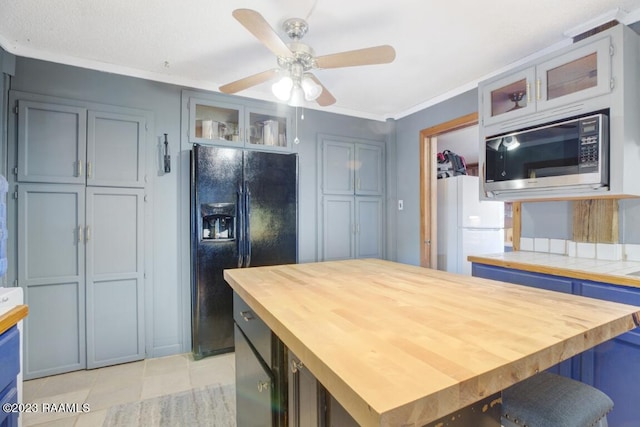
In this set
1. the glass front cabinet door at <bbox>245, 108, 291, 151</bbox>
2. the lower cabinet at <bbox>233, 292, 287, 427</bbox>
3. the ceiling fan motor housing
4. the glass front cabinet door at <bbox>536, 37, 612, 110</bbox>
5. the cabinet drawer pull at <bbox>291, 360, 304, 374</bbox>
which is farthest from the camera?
the glass front cabinet door at <bbox>245, 108, 291, 151</bbox>

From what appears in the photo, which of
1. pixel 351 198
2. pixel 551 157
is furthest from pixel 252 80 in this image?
pixel 551 157

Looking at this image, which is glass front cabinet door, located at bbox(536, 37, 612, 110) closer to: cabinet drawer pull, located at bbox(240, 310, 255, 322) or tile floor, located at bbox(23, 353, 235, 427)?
cabinet drawer pull, located at bbox(240, 310, 255, 322)

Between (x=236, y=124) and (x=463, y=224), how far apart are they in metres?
2.99

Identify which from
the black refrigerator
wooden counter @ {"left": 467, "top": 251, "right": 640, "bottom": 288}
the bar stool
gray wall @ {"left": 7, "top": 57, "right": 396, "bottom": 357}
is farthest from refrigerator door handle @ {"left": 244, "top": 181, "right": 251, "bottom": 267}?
the bar stool

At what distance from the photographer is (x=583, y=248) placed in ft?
7.13

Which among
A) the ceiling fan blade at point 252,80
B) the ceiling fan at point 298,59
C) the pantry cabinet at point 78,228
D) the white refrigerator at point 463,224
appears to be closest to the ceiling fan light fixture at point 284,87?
the ceiling fan at point 298,59

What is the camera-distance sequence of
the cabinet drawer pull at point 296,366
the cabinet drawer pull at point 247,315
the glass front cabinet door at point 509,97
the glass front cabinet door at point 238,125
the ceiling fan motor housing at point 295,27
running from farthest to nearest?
the glass front cabinet door at point 238,125
the glass front cabinet door at point 509,97
the ceiling fan motor housing at point 295,27
the cabinet drawer pull at point 247,315
the cabinet drawer pull at point 296,366

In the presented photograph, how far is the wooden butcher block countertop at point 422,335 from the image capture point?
51 centimetres

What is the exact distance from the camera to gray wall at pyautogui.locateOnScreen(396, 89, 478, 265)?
3.45 m

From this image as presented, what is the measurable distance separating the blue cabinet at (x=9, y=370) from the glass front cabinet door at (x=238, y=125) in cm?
202

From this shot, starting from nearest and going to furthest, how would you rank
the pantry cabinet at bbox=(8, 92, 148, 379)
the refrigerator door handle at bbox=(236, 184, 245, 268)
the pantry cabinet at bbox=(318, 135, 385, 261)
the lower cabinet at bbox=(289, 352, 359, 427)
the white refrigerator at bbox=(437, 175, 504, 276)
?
1. the lower cabinet at bbox=(289, 352, 359, 427)
2. the pantry cabinet at bbox=(8, 92, 148, 379)
3. the refrigerator door handle at bbox=(236, 184, 245, 268)
4. the pantry cabinet at bbox=(318, 135, 385, 261)
5. the white refrigerator at bbox=(437, 175, 504, 276)

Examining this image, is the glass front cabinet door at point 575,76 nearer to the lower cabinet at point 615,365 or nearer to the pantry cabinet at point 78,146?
the lower cabinet at point 615,365

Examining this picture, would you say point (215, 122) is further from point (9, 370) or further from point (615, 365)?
point (615, 365)

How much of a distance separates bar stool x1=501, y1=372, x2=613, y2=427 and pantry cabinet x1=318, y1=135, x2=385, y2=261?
2522mm
